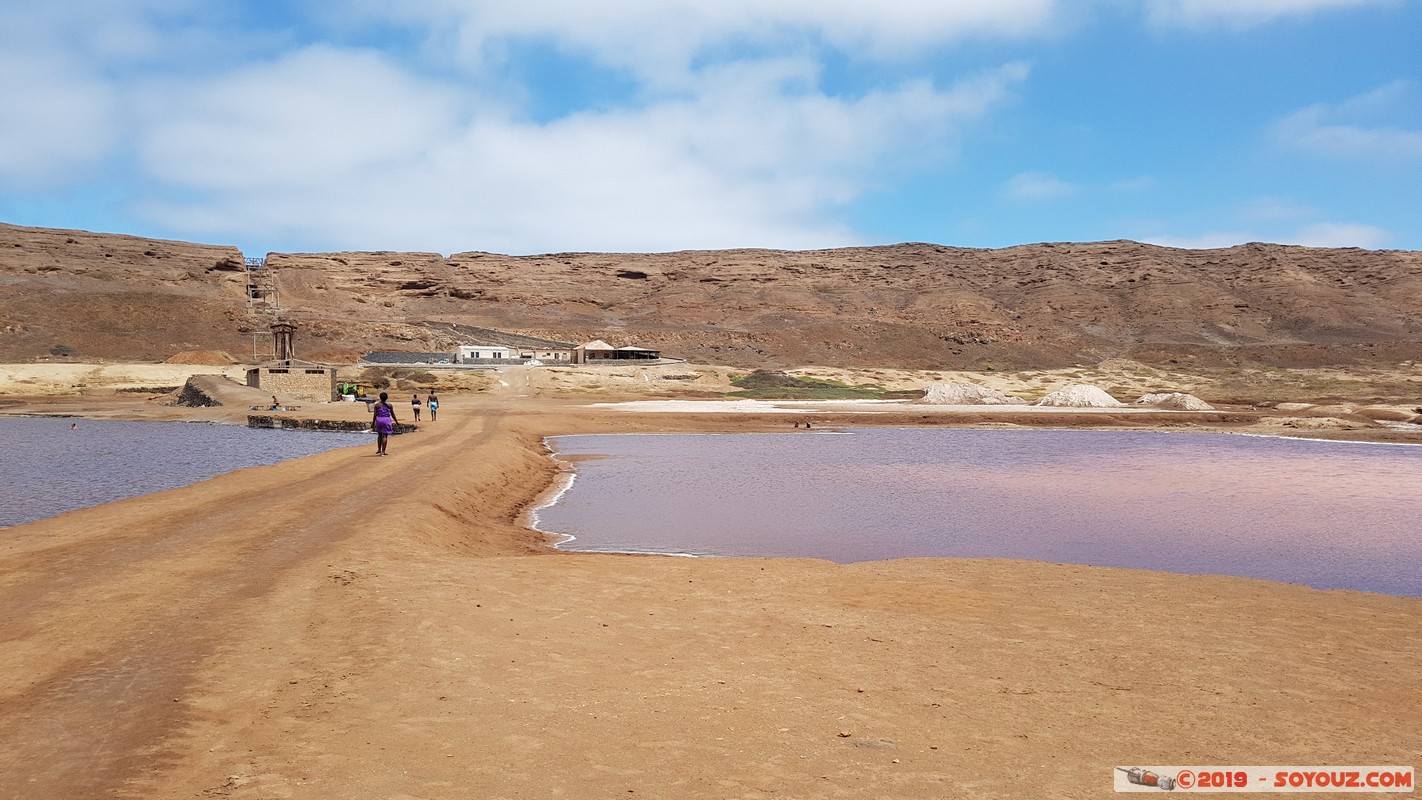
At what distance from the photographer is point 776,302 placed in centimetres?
13912

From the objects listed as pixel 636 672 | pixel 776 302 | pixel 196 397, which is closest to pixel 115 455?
pixel 196 397

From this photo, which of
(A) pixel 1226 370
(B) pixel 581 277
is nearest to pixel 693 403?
(A) pixel 1226 370

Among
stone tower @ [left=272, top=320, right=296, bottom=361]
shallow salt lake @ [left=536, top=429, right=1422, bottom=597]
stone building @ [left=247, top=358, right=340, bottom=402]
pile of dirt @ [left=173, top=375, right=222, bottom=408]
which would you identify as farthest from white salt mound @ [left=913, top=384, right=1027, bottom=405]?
pile of dirt @ [left=173, top=375, right=222, bottom=408]

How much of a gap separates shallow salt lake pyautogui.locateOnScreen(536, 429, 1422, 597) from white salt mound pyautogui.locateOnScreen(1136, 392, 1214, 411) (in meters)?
21.3

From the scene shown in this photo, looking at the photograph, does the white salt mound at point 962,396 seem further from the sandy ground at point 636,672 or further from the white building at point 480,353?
the sandy ground at point 636,672

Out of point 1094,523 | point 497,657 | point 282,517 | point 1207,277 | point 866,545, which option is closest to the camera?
point 497,657

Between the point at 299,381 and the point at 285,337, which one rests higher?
the point at 285,337

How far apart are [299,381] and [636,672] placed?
4883cm

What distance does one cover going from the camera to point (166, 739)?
593 centimetres

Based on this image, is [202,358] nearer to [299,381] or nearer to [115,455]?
[299,381]

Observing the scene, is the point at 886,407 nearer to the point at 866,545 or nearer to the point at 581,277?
the point at 866,545

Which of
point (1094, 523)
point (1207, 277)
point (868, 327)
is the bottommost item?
point (1094, 523)

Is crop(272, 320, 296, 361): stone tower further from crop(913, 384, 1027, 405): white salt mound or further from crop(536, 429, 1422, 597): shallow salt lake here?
crop(913, 384, 1027, 405): white salt mound

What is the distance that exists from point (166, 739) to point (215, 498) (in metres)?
12.4
